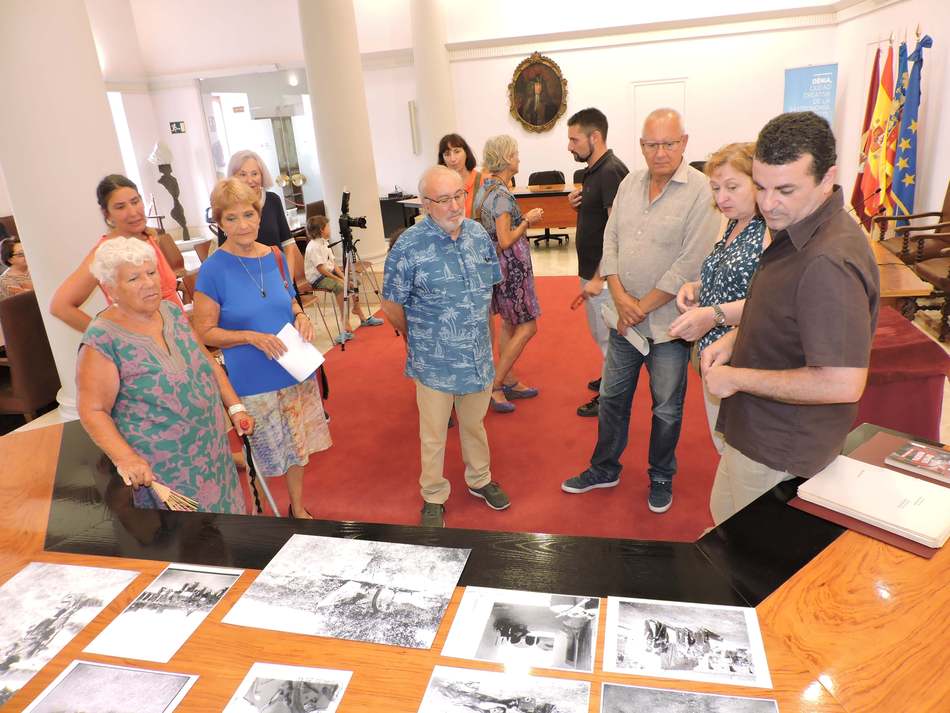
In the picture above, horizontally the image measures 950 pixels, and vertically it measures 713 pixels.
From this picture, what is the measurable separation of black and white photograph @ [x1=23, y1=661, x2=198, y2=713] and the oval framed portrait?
1118 cm

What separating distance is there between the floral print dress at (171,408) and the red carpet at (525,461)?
3.71 ft

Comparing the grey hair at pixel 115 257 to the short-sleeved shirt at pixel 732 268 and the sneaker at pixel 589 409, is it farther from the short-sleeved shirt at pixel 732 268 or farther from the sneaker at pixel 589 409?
the sneaker at pixel 589 409

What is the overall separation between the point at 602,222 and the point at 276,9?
1073 cm

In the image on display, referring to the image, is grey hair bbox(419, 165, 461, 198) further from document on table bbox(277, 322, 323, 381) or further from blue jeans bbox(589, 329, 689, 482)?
blue jeans bbox(589, 329, 689, 482)

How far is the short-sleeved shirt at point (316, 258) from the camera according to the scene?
5414 millimetres

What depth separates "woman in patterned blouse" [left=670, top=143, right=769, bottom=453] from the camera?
211 cm

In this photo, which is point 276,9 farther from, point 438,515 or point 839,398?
point 839,398

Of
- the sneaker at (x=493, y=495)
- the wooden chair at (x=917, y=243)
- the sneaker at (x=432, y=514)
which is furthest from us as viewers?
the wooden chair at (x=917, y=243)

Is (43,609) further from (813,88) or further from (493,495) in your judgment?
(813,88)

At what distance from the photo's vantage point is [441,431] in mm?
2924

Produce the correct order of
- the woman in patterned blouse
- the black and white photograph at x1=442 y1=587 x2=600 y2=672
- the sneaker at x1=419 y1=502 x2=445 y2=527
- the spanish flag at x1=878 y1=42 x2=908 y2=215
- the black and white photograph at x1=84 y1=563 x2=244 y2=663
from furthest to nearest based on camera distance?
the spanish flag at x1=878 y1=42 x2=908 y2=215 < the sneaker at x1=419 y1=502 x2=445 y2=527 < the woman in patterned blouse < the black and white photograph at x1=84 y1=563 x2=244 y2=663 < the black and white photograph at x1=442 y1=587 x2=600 y2=672

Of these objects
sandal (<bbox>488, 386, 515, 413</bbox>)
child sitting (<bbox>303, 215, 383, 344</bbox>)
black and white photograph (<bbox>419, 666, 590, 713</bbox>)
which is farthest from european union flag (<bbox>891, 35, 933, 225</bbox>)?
black and white photograph (<bbox>419, 666, 590, 713</bbox>)

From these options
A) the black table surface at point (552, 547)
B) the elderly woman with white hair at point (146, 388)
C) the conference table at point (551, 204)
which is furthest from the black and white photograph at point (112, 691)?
the conference table at point (551, 204)

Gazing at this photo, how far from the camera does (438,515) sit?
3.02m
